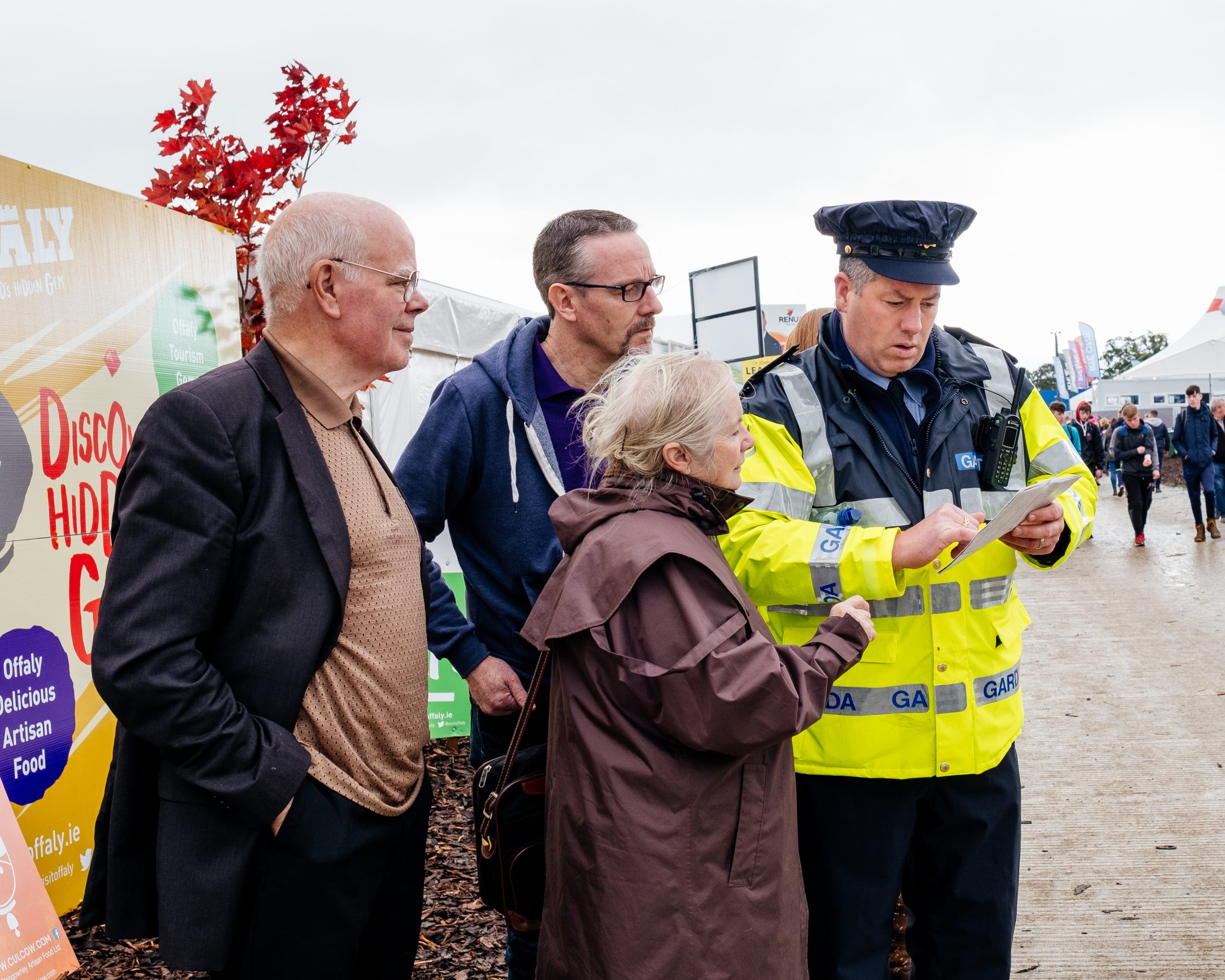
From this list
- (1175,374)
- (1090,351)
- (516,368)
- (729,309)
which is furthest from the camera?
(1090,351)

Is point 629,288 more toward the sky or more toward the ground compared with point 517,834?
more toward the sky

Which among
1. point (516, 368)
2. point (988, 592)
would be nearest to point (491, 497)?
point (516, 368)

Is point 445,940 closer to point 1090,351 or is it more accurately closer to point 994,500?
point 994,500

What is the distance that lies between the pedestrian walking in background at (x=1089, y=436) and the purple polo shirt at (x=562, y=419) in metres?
19.6

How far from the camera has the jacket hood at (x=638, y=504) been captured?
1.94 m

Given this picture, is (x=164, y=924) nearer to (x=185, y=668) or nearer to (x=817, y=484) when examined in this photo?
(x=185, y=668)

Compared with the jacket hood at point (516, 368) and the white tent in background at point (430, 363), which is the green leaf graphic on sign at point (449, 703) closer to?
the white tent in background at point (430, 363)

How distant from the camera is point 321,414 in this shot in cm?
197

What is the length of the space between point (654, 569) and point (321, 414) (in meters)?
0.73

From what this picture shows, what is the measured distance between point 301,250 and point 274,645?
787 millimetres

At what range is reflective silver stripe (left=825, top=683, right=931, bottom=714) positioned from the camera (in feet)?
7.62

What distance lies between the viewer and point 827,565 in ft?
7.19

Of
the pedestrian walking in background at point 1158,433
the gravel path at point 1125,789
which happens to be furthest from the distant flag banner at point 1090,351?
the gravel path at point 1125,789

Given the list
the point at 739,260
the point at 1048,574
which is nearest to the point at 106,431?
the point at 739,260
